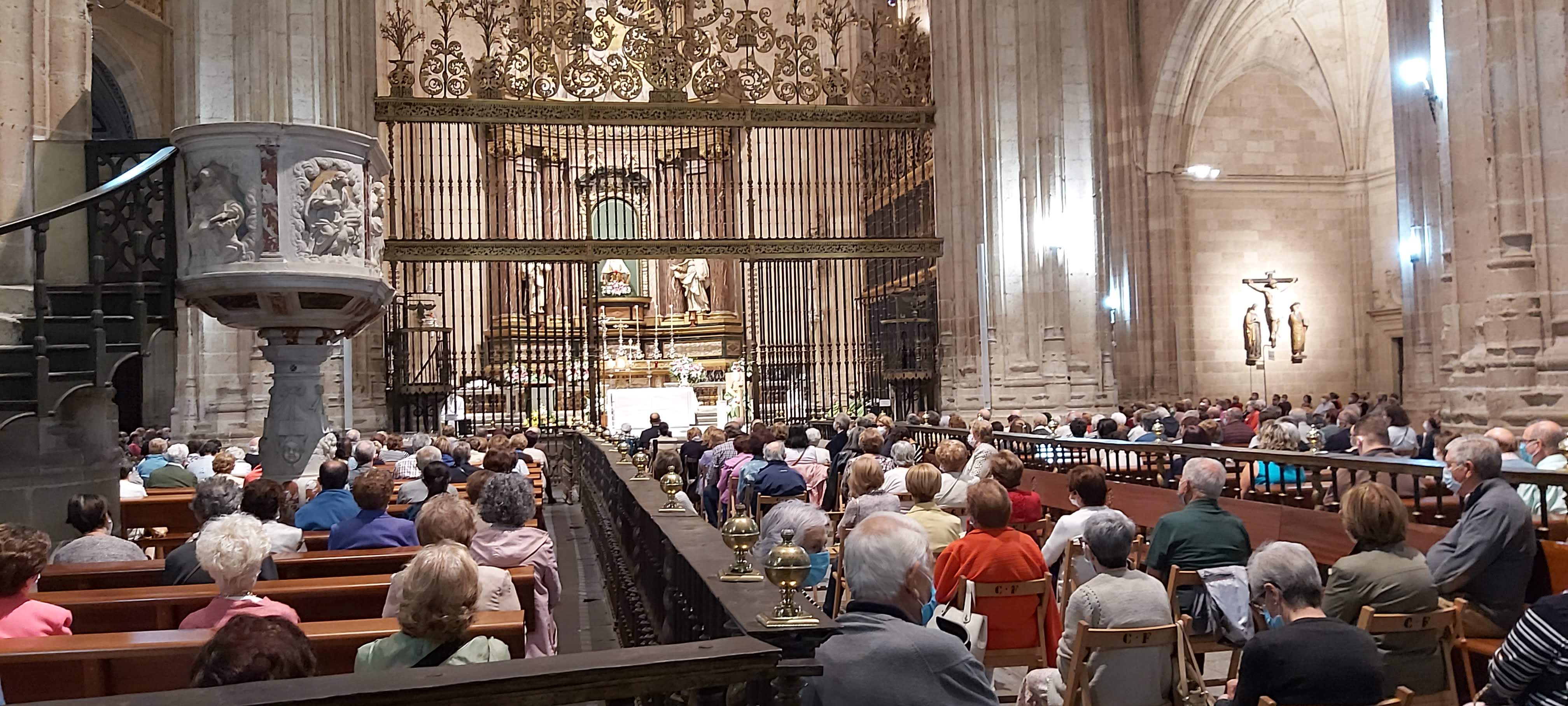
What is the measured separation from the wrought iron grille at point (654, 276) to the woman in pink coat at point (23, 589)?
9637 mm

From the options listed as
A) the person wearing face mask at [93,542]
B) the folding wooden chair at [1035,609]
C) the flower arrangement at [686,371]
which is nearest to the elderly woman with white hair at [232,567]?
the person wearing face mask at [93,542]

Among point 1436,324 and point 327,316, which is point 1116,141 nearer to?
point 1436,324

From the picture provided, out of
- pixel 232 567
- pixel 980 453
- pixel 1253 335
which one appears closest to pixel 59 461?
pixel 232 567

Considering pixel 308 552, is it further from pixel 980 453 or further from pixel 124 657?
pixel 980 453

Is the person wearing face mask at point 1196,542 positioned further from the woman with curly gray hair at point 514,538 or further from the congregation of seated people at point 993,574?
the woman with curly gray hair at point 514,538

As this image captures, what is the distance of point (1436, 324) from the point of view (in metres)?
14.8

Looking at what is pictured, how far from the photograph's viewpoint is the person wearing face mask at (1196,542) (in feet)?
14.9

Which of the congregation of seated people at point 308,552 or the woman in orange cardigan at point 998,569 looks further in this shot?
the woman in orange cardigan at point 998,569

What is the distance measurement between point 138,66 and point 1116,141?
Answer: 54.2 feet

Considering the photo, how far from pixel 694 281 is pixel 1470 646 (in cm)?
1946

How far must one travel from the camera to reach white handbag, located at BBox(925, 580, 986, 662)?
395 centimetres

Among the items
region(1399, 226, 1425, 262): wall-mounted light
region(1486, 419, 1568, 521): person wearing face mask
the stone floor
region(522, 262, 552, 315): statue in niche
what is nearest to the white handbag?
the stone floor

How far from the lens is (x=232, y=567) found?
3145mm

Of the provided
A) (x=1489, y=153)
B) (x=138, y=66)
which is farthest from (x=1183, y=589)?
(x=138, y=66)
